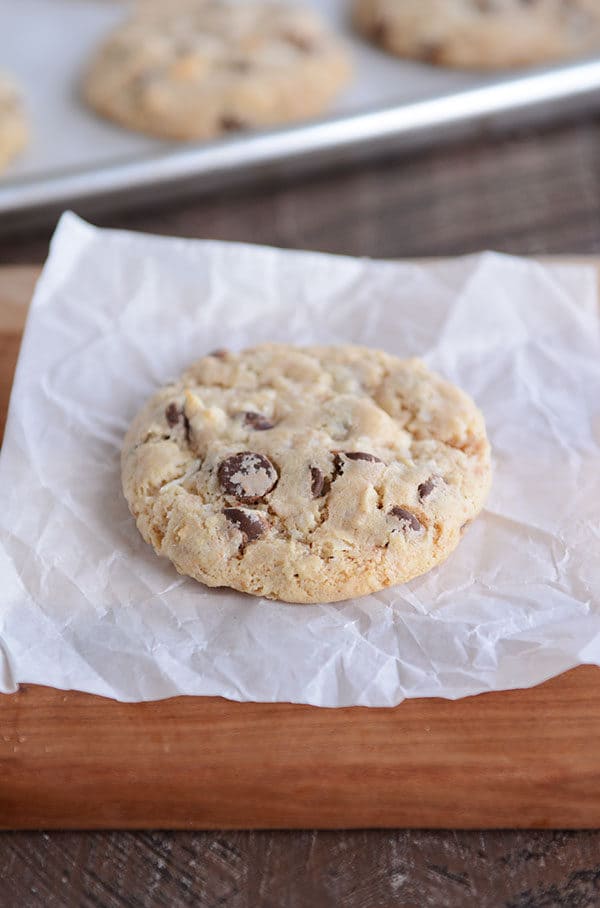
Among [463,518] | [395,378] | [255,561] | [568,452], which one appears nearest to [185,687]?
[255,561]

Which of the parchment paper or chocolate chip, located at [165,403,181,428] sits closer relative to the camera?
chocolate chip, located at [165,403,181,428]

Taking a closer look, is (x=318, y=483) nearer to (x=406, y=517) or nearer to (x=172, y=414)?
(x=406, y=517)

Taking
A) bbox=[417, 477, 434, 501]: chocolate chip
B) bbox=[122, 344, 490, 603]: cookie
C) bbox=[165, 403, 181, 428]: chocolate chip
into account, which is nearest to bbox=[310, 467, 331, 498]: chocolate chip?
bbox=[122, 344, 490, 603]: cookie

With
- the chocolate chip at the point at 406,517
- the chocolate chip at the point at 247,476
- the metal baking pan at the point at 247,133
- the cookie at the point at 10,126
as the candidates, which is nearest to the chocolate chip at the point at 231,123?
the metal baking pan at the point at 247,133

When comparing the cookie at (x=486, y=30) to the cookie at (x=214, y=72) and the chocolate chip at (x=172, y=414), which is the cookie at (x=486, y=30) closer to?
the cookie at (x=214, y=72)

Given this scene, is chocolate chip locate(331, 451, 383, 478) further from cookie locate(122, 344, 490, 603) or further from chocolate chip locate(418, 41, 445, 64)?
chocolate chip locate(418, 41, 445, 64)

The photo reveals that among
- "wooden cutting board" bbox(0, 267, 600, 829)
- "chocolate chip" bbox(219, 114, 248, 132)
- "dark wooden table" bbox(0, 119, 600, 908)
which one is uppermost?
"chocolate chip" bbox(219, 114, 248, 132)

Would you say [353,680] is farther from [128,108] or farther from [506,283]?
[128,108]
